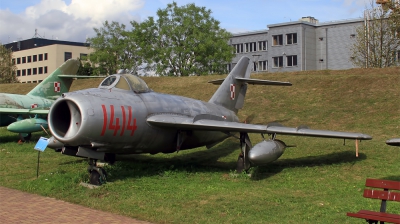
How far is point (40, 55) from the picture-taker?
3748 inches

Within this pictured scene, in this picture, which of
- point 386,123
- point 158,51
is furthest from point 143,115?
point 158,51

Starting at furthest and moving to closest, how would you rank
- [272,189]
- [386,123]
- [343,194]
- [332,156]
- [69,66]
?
1. [69,66]
2. [386,123]
3. [332,156]
4. [272,189]
5. [343,194]

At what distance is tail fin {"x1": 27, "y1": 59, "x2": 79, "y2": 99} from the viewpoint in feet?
80.3

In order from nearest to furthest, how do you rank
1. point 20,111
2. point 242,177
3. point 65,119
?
point 65,119 < point 242,177 < point 20,111

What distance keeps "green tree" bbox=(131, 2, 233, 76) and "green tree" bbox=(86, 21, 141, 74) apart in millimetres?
2277

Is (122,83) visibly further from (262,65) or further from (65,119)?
(262,65)

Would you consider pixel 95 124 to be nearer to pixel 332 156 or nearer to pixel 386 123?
pixel 332 156

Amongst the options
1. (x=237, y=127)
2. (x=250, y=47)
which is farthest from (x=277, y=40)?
(x=237, y=127)

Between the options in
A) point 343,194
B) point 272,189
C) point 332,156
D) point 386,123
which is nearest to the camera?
point 343,194

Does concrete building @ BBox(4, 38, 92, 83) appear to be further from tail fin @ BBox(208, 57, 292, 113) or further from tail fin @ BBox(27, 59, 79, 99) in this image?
tail fin @ BBox(208, 57, 292, 113)

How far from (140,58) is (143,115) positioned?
47621 mm

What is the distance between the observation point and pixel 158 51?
55.8 m

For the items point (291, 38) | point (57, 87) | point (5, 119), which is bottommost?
point (5, 119)

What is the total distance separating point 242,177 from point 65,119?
5.21 meters
